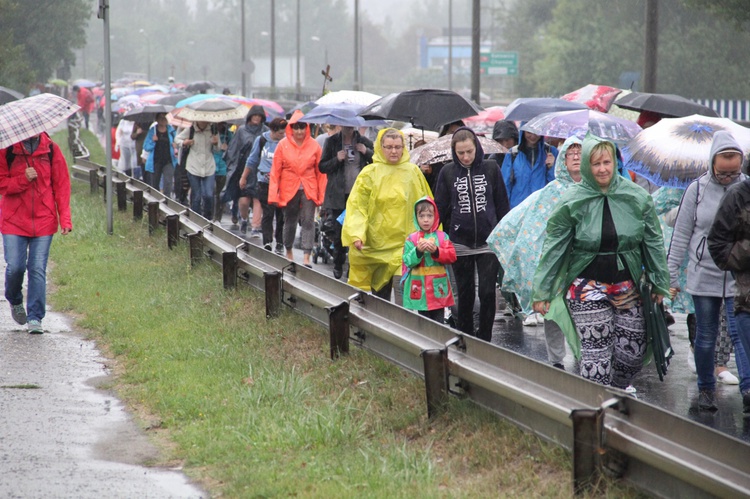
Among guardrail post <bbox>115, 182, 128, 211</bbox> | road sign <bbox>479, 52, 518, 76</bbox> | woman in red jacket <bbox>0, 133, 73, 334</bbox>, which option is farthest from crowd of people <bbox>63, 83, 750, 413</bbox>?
road sign <bbox>479, 52, 518, 76</bbox>

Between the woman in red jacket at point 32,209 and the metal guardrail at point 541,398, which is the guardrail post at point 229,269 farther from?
the woman in red jacket at point 32,209

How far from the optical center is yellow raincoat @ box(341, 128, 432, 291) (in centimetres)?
961

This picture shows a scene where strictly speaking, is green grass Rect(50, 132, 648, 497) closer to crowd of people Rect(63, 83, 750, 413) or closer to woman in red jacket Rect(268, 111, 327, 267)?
crowd of people Rect(63, 83, 750, 413)

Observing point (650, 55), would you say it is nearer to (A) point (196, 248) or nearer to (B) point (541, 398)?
(A) point (196, 248)

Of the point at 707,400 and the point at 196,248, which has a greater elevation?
the point at 196,248

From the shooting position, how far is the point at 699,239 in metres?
7.96

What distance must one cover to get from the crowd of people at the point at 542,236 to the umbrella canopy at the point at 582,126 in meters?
0.48

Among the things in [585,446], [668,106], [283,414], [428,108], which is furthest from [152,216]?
[585,446]

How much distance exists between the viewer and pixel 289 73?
480ft

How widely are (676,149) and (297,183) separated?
6.46 metres

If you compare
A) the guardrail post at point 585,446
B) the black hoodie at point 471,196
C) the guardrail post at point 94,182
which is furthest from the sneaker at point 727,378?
the guardrail post at point 94,182

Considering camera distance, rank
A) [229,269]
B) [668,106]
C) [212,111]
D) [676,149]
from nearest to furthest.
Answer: [676,149] → [229,269] → [668,106] → [212,111]

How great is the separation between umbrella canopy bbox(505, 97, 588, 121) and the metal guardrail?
4.40 meters

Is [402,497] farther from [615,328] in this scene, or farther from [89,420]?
[89,420]
